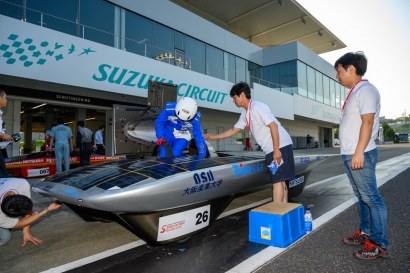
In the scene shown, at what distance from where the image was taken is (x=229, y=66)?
18.8 meters

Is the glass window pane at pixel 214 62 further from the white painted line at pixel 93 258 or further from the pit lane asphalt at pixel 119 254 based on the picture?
the white painted line at pixel 93 258

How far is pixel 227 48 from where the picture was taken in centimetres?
1847

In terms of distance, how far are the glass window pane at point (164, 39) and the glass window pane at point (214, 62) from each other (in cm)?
238

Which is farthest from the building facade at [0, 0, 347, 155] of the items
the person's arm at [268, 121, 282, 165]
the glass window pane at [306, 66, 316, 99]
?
the person's arm at [268, 121, 282, 165]

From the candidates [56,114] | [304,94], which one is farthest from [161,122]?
[304,94]

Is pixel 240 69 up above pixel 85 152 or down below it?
above

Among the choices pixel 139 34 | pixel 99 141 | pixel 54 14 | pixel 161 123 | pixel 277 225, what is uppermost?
pixel 139 34

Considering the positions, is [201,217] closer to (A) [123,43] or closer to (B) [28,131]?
(A) [123,43]

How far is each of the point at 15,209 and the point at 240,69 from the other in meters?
19.1

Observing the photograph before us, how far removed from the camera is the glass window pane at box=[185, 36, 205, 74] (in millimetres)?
14609

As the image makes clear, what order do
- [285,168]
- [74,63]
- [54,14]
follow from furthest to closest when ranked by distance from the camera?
[54,14]
[74,63]
[285,168]

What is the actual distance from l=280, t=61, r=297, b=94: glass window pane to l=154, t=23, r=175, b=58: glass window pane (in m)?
11.3

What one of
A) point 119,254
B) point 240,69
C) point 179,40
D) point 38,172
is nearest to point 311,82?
point 240,69

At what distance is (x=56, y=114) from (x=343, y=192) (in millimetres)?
16507
